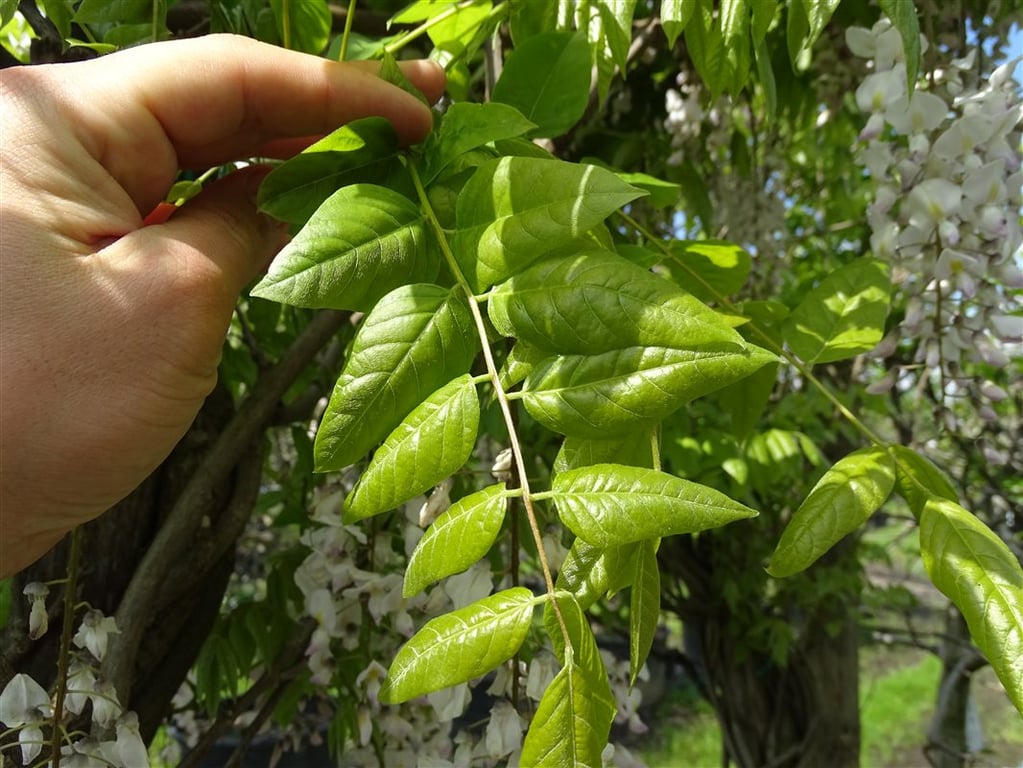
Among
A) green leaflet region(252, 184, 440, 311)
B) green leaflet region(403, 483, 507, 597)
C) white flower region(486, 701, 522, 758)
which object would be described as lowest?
white flower region(486, 701, 522, 758)

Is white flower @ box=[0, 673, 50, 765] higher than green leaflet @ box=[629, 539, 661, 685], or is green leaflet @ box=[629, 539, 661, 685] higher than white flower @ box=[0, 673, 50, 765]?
green leaflet @ box=[629, 539, 661, 685]

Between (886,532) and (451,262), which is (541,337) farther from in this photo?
(886,532)

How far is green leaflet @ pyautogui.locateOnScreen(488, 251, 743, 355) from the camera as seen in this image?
Result: 41 centimetres

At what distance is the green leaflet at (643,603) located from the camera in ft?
1.46

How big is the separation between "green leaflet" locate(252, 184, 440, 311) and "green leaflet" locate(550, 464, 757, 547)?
0.18m

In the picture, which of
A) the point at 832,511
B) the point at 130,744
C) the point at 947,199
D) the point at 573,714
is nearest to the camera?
the point at 573,714

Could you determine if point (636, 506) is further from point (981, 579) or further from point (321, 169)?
point (321, 169)

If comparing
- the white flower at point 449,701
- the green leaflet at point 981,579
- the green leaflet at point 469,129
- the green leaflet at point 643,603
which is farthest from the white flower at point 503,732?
the green leaflet at point 469,129

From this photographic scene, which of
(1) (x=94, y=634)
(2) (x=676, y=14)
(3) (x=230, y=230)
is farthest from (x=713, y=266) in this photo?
(1) (x=94, y=634)

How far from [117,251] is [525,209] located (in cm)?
30

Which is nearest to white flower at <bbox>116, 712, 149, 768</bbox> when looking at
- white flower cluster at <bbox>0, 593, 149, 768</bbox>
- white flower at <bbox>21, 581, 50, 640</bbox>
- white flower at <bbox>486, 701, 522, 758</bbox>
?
white flower cluster at <bbox>0, 593, 149, 768</bbox>

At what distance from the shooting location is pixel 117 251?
0.55m

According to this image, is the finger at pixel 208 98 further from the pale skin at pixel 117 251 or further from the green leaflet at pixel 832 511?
the green leaflet at pixel 832 511

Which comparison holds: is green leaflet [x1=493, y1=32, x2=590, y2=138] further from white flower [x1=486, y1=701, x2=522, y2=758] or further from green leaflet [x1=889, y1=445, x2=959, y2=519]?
white flower [x1=486, y1=701, x2=522, y2=758]
